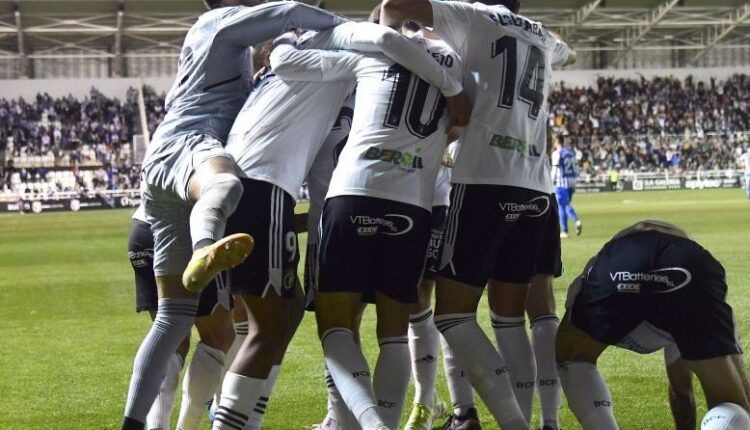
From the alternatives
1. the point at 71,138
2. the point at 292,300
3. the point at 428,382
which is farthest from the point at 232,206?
the point at 71,138

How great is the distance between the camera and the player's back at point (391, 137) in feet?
14.6

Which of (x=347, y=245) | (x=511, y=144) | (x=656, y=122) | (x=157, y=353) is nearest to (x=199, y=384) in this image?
(x=157, y=353)

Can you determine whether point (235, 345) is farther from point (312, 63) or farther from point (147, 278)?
point (312, 63)

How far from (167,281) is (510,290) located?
63.4 inches

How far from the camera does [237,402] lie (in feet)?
13.8

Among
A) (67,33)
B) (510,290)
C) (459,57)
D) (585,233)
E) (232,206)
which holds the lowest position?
(585,233)

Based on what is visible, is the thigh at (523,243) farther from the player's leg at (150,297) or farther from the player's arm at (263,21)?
the player's leg at (150,297)

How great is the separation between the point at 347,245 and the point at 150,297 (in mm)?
1436

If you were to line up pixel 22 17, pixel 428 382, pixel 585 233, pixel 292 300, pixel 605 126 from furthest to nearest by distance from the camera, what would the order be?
pixel 605 126 → pixel 22 17 → pixel 585 233 → pixel 428 382 → pixel 292 300

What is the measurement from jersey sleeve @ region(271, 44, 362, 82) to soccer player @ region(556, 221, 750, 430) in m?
1.36

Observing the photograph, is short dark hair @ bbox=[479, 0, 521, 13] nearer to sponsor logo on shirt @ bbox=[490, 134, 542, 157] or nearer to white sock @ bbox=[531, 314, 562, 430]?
sponsor logo on shirt @ bbox=[490, 134, 542, 157]

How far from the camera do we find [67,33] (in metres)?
49.1

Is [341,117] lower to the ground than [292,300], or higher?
higher

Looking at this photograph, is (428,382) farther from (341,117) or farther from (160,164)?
(160,164)
